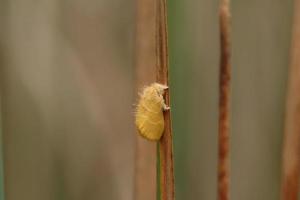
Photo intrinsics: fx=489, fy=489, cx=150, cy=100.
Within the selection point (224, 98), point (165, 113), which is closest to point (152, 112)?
point (165, 113)

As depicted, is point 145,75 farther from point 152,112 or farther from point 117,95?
point 152,112

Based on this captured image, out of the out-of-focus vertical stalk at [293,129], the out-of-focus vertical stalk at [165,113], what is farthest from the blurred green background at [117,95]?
the out-of-focus vertical stalk at [165,113]

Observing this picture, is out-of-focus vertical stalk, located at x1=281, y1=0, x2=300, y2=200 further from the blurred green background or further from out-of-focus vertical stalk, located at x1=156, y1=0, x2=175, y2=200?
out-of-focus vertical stalk, located at x1=156, y1=0, x2=175, y2=200

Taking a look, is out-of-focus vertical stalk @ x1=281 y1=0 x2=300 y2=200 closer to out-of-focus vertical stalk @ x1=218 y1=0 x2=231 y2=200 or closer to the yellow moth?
out-of-focus vertical stalk @ x1=218 y1=0 x2=231 y2=200

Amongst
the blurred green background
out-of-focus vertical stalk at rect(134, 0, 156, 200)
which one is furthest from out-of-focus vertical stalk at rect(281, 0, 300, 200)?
out-of-focus vertical stalk at rect(134, 0, 156, 200)

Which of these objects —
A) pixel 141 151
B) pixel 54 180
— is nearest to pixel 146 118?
pixel 141 151

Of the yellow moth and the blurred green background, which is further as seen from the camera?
the blurred green background

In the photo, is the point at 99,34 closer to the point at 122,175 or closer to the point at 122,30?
the point at 122,30
